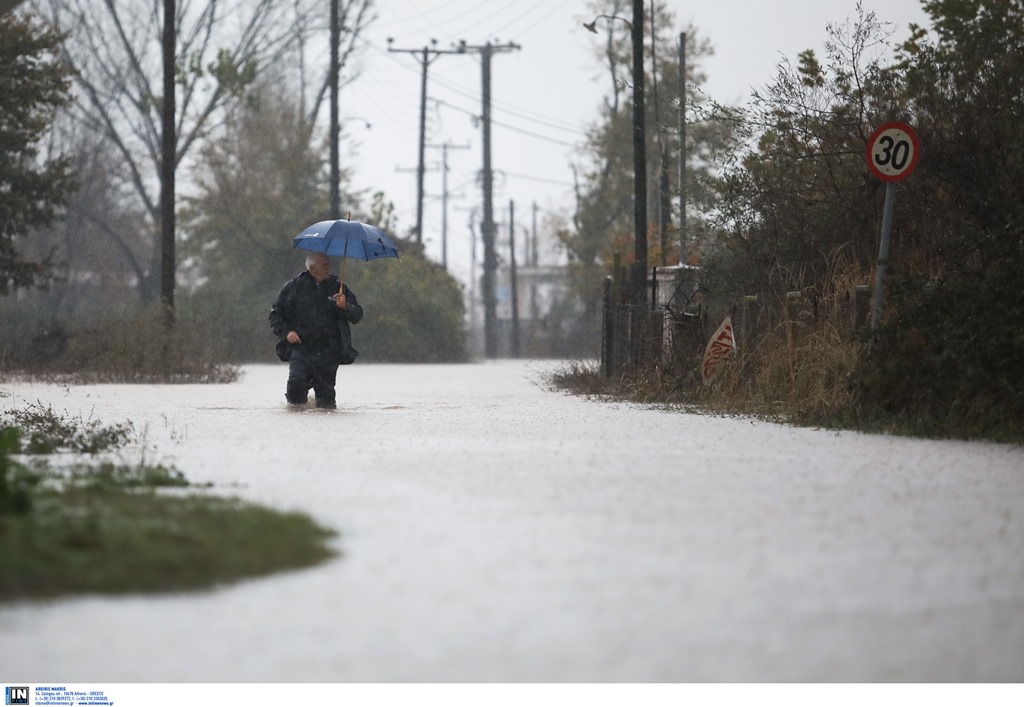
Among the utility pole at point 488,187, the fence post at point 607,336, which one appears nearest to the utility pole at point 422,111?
the utility pole at point 488,187

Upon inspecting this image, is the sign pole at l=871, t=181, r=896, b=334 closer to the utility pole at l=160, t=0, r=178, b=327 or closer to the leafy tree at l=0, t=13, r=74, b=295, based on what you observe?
the utility pole at l=160, t=0, r=178, b=327

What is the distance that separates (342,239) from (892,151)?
6648 millimetres

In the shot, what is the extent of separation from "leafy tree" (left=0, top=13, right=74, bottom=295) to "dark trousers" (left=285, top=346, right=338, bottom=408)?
20.0 m

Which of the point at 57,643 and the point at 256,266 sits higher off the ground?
the point at 256,266

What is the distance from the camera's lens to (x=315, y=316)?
19375mm

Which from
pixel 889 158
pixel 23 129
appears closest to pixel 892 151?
pixel 889 158

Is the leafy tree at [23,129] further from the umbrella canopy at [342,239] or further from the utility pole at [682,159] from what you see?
the umbrella canopy at [342,239]

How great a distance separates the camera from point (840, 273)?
20.1m

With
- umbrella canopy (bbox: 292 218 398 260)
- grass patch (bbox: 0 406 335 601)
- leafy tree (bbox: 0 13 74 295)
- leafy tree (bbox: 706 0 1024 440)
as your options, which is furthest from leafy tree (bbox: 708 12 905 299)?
leafy tree (bbox: 0 13 74 295)

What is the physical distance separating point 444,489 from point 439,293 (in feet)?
149

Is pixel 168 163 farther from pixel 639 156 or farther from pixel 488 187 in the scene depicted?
pixel 488 187

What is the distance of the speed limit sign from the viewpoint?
17.0m
